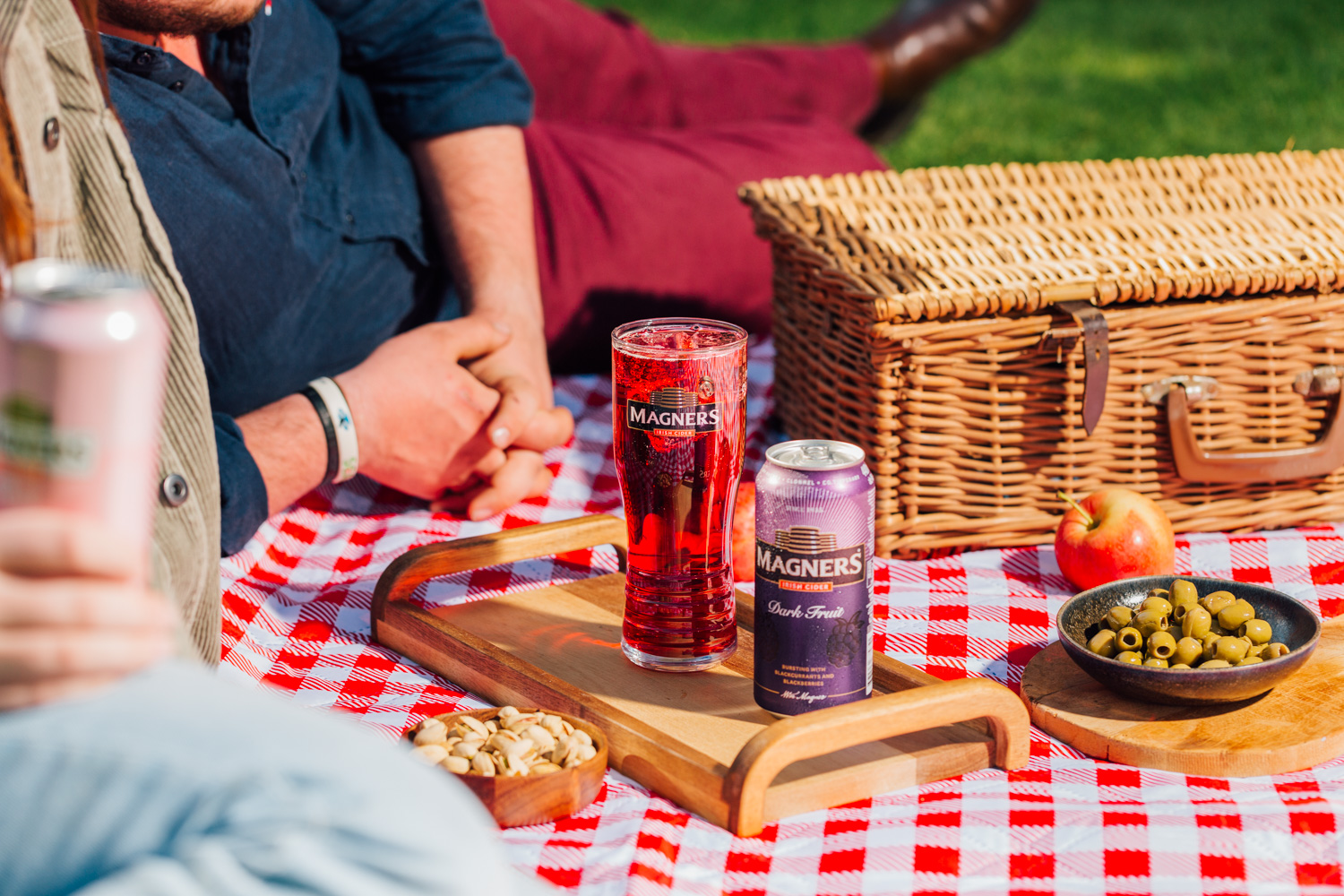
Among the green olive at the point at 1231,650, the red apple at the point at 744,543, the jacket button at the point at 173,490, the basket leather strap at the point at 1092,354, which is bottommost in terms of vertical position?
the red apple at the point at 744,543

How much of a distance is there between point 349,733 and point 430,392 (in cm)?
102

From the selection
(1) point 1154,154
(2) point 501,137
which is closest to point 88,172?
(2) point 501,137

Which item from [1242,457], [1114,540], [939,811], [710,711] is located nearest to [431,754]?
[710,711]

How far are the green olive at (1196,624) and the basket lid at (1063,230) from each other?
18.0 inches

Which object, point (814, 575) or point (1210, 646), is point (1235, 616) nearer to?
point (1210, 646)

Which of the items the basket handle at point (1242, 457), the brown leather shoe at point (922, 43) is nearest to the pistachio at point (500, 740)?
the basket handle at point (1242, 457)

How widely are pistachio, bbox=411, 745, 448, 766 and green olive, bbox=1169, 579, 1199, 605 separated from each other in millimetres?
692

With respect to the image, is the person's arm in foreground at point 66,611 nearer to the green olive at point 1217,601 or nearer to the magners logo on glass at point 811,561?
the magners logo on glass at point 811,561

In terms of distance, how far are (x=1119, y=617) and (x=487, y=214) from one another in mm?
1113

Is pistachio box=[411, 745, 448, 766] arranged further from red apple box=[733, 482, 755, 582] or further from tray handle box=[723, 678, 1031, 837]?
red apple box=[733, 482, 755, 582]

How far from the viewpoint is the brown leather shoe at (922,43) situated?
11.2ft

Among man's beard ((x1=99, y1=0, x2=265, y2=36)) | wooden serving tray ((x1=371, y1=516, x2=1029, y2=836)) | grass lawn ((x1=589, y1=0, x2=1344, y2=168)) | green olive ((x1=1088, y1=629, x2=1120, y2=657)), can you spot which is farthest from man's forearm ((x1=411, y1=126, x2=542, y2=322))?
grass lawn ((x1=589, y1=0, x2=1344, y2=168))

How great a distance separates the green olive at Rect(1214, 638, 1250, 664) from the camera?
4.05ft

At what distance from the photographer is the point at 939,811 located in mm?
1144
